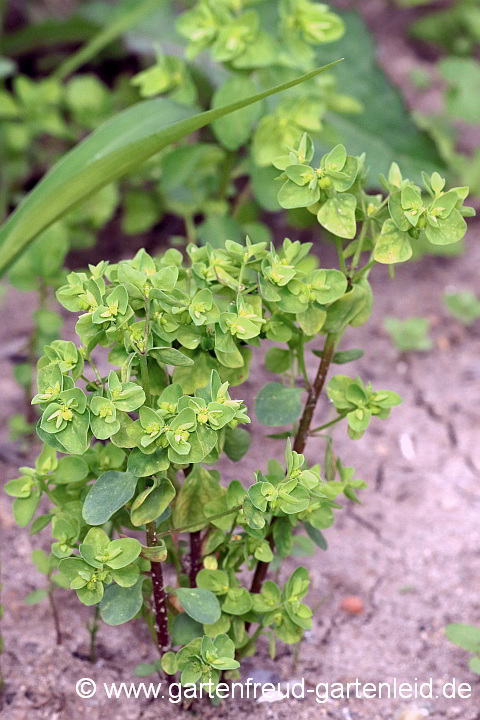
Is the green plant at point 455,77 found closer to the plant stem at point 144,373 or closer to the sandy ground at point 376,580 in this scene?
the sandy ground at point 376,580

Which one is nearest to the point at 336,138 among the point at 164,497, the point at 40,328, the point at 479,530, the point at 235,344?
the point at 40,328

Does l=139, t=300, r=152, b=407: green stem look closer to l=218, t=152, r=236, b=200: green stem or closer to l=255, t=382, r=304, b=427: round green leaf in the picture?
l=255, t=382, r=304, b=427: round green leaf

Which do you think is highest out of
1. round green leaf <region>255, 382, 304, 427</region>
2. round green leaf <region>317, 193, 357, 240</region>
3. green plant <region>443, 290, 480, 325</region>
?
round green leaf <region>317, 193, 357, 240</region>

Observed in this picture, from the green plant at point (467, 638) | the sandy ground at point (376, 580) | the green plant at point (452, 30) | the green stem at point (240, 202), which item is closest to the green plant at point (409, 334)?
the sandy ground at point (376, 580)

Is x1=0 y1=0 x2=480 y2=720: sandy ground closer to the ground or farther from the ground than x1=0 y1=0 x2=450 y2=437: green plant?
closer to the ground

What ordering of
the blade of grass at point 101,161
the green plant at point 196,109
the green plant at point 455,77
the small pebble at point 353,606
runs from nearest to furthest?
1. the blade of grass at point 101,161
2. the small pebble at point 353,606
3. the green plant at point 196,109
4. the green plant at point 455,77

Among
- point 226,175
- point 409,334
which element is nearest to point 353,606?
point 409,334

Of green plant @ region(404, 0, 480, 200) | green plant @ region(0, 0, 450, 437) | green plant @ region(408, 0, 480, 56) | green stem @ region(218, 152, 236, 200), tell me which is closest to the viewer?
green plant @ region(0, 0, 450, 437)

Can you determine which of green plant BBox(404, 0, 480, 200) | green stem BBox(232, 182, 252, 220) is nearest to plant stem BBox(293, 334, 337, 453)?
green stem BBox(232, 182, 252, 220)
